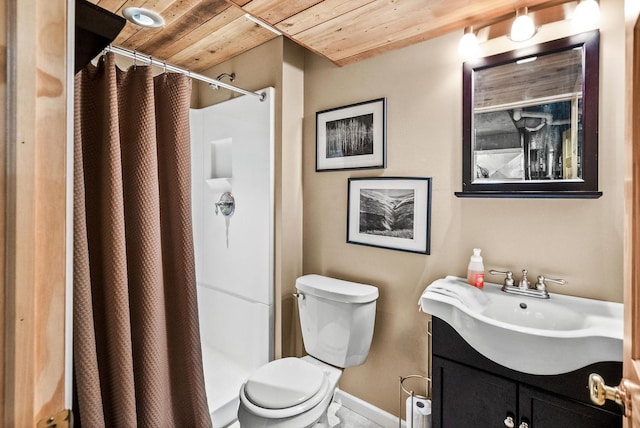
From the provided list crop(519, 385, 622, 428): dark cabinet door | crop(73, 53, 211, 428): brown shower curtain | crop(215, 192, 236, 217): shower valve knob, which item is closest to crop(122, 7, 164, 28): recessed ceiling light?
crop(73, 53, 211, 428): brown shower curtain

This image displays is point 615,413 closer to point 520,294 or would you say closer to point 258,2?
point 520,294

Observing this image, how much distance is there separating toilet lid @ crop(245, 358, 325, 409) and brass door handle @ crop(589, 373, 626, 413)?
100 cm

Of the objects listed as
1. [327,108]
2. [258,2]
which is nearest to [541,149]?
[327,108]

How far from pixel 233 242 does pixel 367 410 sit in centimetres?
136

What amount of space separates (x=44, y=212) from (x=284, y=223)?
1.57 meters

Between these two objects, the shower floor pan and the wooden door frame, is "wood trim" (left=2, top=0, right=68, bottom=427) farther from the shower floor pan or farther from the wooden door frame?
the shower floor pan

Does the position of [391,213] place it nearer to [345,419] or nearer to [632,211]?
[632,211]

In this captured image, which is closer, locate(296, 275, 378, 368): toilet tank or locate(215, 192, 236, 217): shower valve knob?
locate(296, 275, 378, 368): toilet tank

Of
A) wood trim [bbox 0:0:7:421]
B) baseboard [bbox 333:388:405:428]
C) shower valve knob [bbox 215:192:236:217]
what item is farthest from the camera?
shower valve knob [bbox 215:192:236:217]

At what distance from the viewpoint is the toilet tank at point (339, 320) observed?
64.7 inches

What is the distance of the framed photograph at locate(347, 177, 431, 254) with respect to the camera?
5.40 feet

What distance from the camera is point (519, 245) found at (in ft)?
4.57

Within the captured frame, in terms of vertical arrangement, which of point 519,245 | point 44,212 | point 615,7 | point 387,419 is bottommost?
point 387,419

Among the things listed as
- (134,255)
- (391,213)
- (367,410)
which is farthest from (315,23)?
(367,410)
